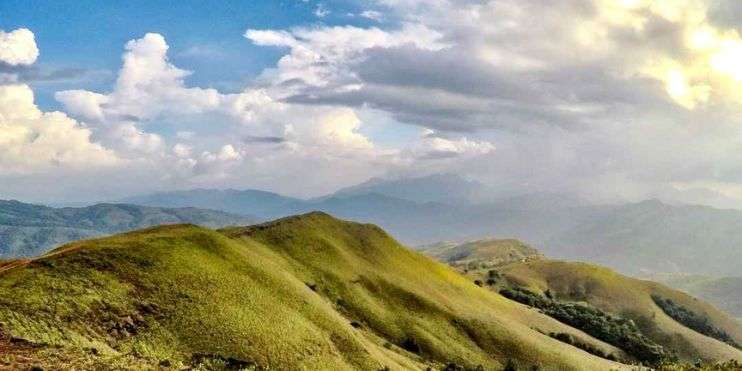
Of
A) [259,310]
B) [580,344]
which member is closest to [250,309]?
[259,310]

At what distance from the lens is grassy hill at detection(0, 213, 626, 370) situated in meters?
58.2

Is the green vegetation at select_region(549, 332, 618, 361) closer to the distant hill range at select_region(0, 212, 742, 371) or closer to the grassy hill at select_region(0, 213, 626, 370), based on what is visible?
the distant hill range at select_region(0, 212, 742, 371)

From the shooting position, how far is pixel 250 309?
78.7 meters

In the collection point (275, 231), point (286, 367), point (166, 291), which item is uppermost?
point (275, 231)

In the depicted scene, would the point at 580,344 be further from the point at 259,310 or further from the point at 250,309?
the point at 250,309

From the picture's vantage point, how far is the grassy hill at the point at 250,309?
58156mm

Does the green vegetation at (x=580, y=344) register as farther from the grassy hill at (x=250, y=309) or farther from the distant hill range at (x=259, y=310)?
the grassy hill at (x=250, y=309)

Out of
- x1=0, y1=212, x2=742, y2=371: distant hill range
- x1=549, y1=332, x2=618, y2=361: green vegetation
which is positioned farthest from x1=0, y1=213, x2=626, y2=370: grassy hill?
x1=549, y1=332, x2=618, y2=361: green vegetation

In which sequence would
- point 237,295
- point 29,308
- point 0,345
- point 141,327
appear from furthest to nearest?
1. point 237,295
2. point 141,327
3. point 29,308
4. point 0,345

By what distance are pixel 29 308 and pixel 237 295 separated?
2839 centimetres

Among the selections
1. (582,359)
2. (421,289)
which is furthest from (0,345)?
(582,359)

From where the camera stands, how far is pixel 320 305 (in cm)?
9388

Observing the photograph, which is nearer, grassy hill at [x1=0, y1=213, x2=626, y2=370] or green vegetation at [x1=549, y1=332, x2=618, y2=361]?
grassy hill at [x1=0, y1=213, x2=626, y2=370]

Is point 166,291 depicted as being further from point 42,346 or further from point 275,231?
point 275,231
